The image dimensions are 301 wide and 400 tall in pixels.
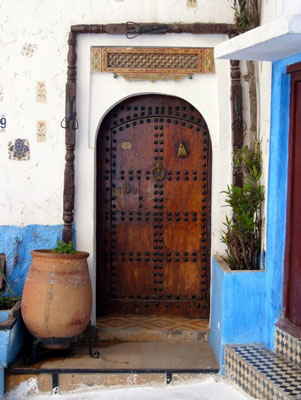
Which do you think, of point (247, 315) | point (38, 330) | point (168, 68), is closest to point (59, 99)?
point (168, 68)

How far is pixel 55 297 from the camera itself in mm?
4992

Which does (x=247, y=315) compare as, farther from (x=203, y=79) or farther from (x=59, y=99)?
(x=59, y=99)

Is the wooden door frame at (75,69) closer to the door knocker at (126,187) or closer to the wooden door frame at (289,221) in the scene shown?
the door knocker at (126,187)

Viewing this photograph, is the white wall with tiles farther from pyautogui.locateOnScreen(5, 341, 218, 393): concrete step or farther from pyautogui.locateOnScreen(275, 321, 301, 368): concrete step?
pyautogui.locateOnScreen(275, 321, 301, 368): concrete step

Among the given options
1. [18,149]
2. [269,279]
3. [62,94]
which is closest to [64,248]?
[18,149]

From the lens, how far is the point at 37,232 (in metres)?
5.70

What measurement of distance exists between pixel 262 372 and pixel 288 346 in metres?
0.41

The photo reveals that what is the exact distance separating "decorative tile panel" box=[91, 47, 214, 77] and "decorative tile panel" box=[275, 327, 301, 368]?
256cm

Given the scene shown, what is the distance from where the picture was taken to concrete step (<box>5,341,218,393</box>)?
489 cm

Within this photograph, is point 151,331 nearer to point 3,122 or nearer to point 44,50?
point 3,122

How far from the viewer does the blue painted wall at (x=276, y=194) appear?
4836 millimetres

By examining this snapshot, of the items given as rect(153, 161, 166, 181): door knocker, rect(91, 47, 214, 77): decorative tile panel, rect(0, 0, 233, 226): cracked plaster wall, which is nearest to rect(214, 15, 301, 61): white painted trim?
rect(91, 47, 214, 77): decorative tile panel

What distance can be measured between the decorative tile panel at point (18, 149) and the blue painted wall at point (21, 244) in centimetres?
69

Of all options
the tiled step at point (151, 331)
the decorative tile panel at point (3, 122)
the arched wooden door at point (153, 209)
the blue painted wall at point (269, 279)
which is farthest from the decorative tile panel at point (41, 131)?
the blue painted wall at point (269, 279)
